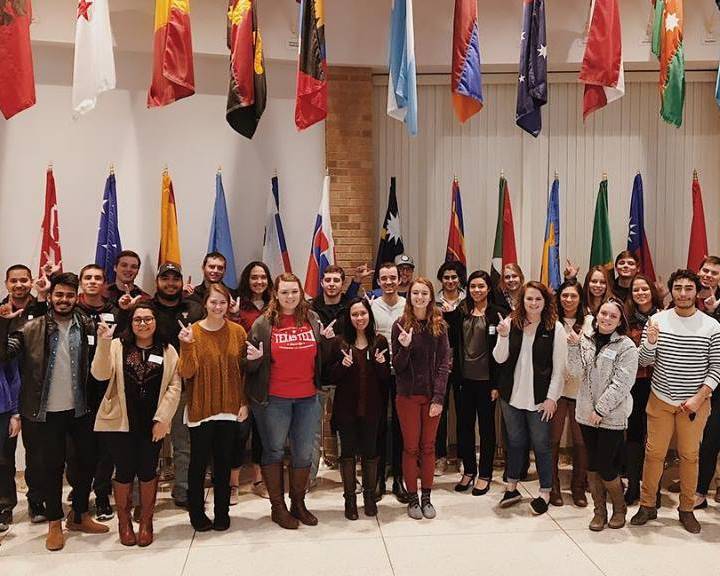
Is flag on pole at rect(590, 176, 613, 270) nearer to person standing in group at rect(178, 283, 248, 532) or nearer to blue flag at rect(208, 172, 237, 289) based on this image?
blue flag at rect(208, 172, 237, 289)

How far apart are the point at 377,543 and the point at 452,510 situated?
0.74 m

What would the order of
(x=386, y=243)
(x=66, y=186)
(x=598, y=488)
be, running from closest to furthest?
1. (x=598, y=488)
2. (x=66, y=186)
3. (x=386, y=243)

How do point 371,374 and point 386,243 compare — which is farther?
point 386,243

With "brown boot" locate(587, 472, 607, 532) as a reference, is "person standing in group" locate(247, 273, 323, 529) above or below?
above

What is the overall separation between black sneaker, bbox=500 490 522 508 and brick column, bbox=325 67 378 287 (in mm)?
2404

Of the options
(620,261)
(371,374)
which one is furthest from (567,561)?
(620,261)

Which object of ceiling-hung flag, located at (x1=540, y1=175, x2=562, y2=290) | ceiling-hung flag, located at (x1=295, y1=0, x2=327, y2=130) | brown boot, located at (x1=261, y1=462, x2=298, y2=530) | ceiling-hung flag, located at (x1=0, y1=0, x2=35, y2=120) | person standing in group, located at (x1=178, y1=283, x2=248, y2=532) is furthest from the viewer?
ceiling-hung flag, located at (x1=540, y1=175, x2=562, y2=290)

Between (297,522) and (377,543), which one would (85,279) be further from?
(377,543)

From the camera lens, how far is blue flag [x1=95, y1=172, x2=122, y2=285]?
5.68 metres

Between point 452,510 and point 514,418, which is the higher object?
point 514,418

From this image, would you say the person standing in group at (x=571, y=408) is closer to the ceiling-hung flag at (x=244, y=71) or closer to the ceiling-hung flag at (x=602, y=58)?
the ceiling-hung flag at (x=602, y=58)

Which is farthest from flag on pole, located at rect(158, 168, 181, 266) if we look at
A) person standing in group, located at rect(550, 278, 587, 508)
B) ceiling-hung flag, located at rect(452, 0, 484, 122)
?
person standing in group, located at rect(550, 278, 587, 508)

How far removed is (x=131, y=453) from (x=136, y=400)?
327 mm

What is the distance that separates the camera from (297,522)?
14.8ft
